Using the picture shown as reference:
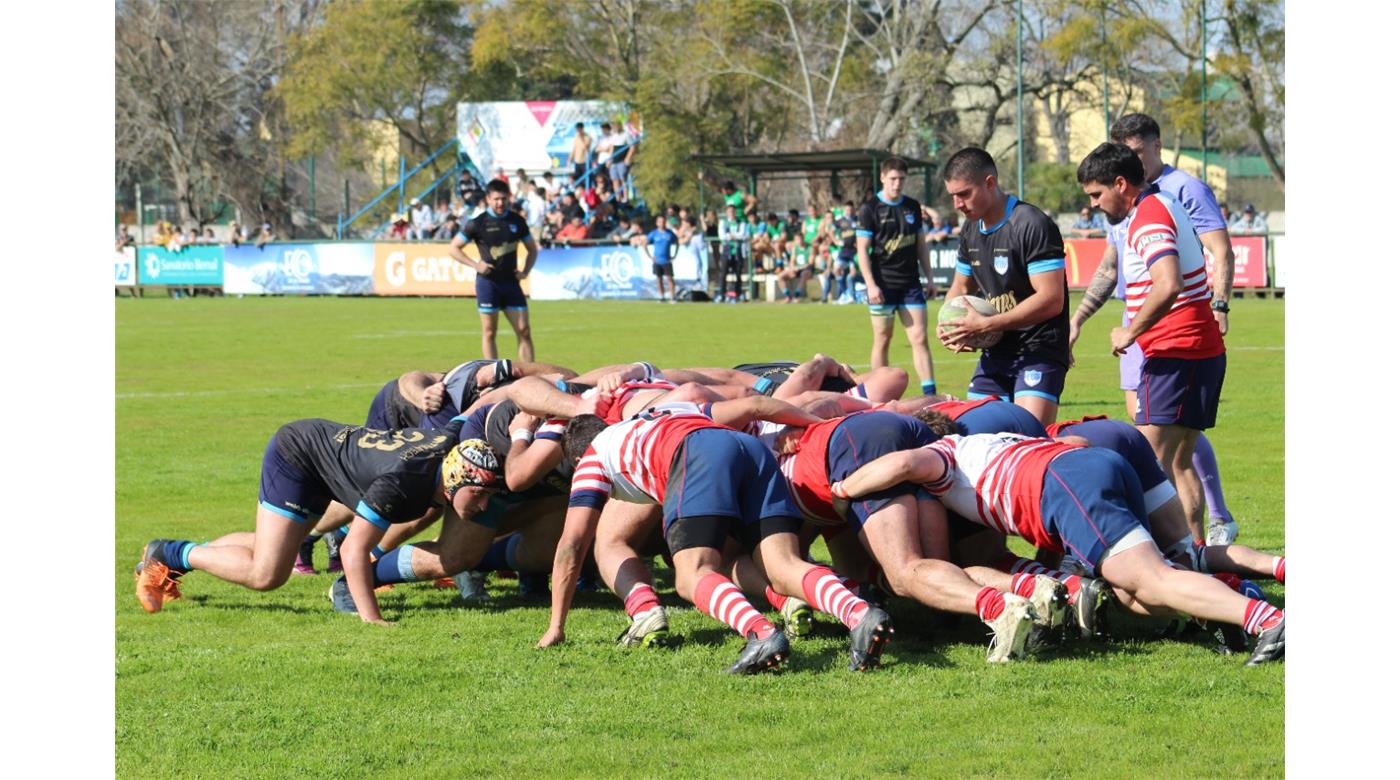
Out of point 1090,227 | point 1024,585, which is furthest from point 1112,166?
point 1090,227

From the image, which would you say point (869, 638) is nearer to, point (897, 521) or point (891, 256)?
point (897, 521)

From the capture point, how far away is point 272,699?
5.63 meters

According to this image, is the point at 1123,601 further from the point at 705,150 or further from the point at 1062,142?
the point at 1062,142

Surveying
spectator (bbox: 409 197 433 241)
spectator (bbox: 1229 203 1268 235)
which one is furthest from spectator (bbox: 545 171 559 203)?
spectator (bbox: 1229 203 1268 235)

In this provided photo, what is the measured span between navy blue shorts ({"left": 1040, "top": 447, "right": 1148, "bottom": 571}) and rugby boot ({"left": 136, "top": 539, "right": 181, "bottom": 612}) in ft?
13.2

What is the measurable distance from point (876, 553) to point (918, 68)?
4264cm

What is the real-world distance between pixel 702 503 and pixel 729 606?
0.45m

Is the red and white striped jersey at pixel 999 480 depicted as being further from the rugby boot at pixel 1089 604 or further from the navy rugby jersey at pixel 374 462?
the navy rugby jersey at pixel 374 462

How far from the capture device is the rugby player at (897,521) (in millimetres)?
5715

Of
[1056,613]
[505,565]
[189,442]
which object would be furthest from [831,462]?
[189,442]

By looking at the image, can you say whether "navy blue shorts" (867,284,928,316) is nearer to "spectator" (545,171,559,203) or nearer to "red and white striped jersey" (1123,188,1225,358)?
"red and white striped jersey" (1123,188,1225,358)

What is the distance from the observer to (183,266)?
1734 inches

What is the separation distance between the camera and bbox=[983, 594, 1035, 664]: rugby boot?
5.67m

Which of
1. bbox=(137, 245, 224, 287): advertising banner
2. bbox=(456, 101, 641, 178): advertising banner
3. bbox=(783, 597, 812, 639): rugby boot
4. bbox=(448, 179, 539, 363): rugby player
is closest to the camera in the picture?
bbox=(783, 597, 812, 639): rugby boot
